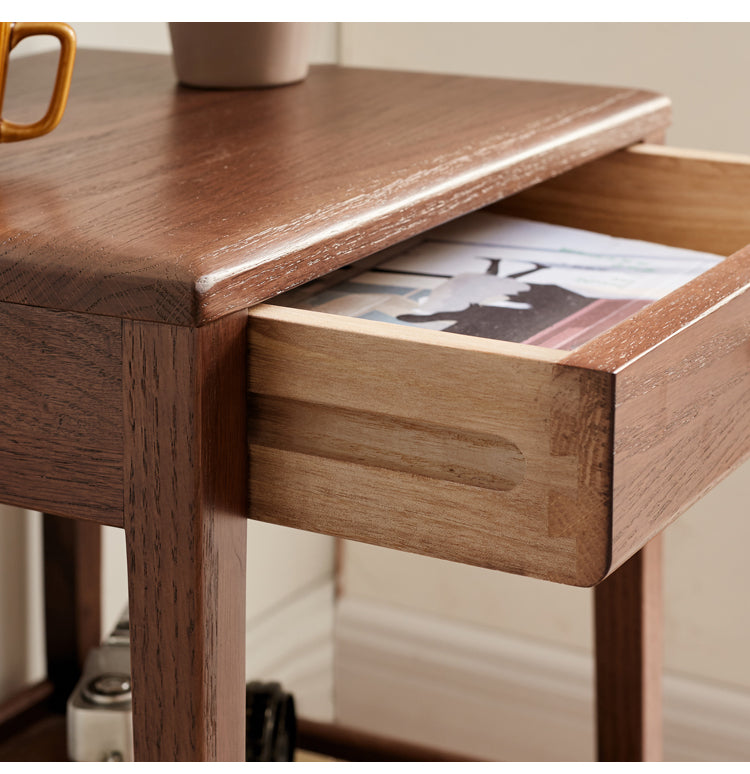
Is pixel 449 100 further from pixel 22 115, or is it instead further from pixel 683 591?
pixel 683 591

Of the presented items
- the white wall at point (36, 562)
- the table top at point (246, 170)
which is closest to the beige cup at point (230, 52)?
the table top at point (246, 170)

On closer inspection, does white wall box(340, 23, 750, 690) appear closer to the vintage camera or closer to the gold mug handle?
the vintage camera

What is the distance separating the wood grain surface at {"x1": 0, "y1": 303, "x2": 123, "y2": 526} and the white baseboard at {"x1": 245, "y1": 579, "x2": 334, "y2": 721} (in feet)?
2.75

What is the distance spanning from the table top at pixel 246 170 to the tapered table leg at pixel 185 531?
0.02 m

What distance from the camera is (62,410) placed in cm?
55

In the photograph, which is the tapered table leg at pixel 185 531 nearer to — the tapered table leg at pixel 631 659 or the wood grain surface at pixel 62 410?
the wood grain surface at pixel 62 410

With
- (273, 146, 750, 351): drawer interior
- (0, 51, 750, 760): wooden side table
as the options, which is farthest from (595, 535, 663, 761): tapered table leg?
(0, 51, 750, 760): wooden side table

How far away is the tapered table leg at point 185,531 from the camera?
0.51 m

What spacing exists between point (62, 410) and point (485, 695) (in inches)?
39.5

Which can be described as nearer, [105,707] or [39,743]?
[105,707]

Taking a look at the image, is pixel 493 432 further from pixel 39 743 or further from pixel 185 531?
pixel 39 743

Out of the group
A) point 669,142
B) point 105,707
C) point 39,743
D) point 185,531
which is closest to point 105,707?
point 105,707

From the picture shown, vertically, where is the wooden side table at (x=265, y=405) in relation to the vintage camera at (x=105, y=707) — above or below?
above

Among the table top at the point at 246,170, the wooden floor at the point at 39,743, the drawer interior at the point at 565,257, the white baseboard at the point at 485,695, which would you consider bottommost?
the white baseboard at the point at 485,695
